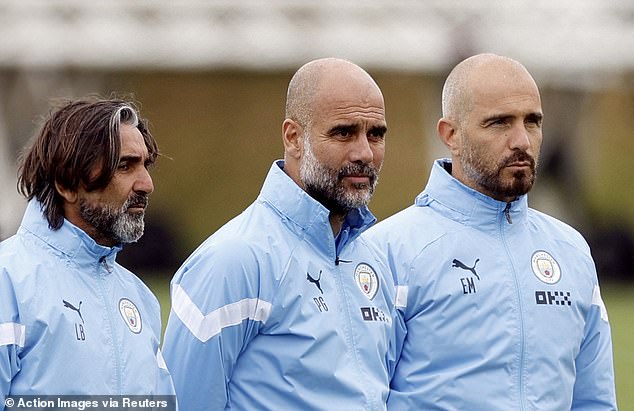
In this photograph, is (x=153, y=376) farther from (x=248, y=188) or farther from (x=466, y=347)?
(x=248, y=188)

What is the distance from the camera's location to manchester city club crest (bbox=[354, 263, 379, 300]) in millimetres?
5562

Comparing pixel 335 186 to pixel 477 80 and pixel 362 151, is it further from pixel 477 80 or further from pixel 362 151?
pixel 477 80

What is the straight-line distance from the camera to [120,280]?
17.2 feet

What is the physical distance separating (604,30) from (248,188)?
940cm

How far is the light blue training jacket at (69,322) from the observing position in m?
4.75

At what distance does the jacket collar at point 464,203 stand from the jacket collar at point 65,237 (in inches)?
67.9

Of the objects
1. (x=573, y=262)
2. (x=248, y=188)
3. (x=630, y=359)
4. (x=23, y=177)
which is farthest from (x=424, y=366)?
(x=248, y=188)

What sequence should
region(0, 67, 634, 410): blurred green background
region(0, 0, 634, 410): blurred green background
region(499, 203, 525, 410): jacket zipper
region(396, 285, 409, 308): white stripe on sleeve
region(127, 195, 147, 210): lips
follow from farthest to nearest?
region(0, 67, 634, 410): blurred green background → region(0, 0, 634, 410): blurred green background → region(396, 285, 409, 308): white stripe on sleeve → region(499, 203, 525, 410): jacket zipper → region(127, 195, 147, 210): lips

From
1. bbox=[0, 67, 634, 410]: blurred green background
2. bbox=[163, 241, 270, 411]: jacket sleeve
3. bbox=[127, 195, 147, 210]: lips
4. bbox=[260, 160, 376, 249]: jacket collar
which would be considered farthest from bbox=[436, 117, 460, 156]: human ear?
bbox=[0, 67, 634, 410]: blurred green background

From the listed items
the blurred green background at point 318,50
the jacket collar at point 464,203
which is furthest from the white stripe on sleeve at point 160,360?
the blurred green background at point 318,50

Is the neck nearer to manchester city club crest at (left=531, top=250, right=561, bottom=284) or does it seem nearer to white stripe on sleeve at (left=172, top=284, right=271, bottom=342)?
white stripe on sleeve at (left=172, top=284, right=271, bottom=342)

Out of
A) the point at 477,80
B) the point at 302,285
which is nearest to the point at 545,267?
the point at 477,80

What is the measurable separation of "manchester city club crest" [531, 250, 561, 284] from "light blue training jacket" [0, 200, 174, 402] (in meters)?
1.70

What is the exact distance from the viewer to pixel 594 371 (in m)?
6.06
